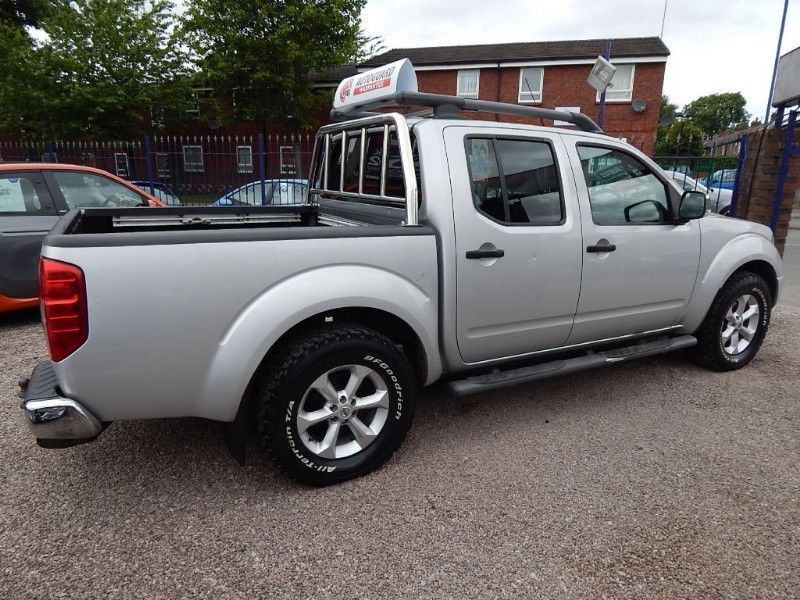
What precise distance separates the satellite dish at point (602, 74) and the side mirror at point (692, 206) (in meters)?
3.17

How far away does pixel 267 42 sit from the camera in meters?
19.7

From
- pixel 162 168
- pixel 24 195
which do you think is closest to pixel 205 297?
pixel 24 195

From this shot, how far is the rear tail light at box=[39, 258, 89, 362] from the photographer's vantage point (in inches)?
77.1

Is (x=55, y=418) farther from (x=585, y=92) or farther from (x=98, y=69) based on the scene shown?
(x=585, y=92)

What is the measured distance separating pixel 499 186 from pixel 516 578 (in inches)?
76.1

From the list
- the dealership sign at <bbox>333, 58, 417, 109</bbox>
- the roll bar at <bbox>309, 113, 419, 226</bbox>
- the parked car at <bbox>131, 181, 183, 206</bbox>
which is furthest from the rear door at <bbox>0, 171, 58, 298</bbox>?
the parked car at <bbox>131, 181, 183, 206</bbox>

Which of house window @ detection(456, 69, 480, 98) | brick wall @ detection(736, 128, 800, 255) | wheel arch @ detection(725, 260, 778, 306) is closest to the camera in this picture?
wheel arch @ detection(725, 260, 778, 306)

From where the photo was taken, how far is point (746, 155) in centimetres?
696

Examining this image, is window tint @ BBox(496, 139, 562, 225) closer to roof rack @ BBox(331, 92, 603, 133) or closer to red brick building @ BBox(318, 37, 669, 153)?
roof rack @ BBox(331, 92, 603, 133)

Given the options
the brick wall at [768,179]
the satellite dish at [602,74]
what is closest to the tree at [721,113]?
the brick wall at [768,179]

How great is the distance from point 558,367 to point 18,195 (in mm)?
5199

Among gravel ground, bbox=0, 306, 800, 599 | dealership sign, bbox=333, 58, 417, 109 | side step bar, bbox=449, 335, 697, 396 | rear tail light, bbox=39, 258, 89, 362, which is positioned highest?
dealership sign, bbox=333, 58, 417, 109

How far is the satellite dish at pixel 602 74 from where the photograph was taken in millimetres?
6020

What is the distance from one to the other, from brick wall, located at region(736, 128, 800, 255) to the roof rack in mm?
4188
